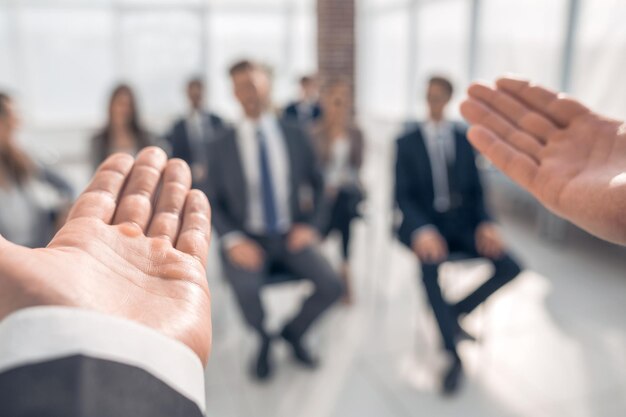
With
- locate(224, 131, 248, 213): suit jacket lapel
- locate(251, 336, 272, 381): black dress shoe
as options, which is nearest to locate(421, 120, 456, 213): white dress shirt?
locate(224, 131, 248, 213): suit jacket lapel

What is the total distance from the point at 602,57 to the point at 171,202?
3.51 metres

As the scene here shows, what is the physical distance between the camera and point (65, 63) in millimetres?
7914

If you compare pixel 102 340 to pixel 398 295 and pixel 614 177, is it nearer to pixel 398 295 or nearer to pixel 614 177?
pixel 614 177

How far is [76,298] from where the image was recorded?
2.11 feet

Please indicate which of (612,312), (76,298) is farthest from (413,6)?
(76,298)

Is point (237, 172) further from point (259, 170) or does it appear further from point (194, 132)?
point (194, 132)

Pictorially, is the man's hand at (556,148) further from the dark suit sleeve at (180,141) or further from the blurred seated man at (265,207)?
the dark suit sleeve at (180,141)

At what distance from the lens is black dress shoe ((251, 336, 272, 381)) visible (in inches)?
88.0

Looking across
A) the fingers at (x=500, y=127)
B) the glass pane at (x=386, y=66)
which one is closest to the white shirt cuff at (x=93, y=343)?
the fingers at (x=500, y=127)

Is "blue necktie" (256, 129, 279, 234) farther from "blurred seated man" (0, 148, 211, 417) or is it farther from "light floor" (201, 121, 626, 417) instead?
"blurred seated man" (0, 148, 211, 417)

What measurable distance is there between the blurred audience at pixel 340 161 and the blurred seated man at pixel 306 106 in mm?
1062

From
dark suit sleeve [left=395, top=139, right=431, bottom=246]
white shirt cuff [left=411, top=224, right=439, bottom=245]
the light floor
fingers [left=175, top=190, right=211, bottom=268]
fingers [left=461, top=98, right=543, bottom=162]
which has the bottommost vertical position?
the light floor

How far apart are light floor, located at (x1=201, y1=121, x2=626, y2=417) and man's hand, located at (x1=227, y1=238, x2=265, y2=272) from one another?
44 cm

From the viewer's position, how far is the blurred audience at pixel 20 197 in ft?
7.20
